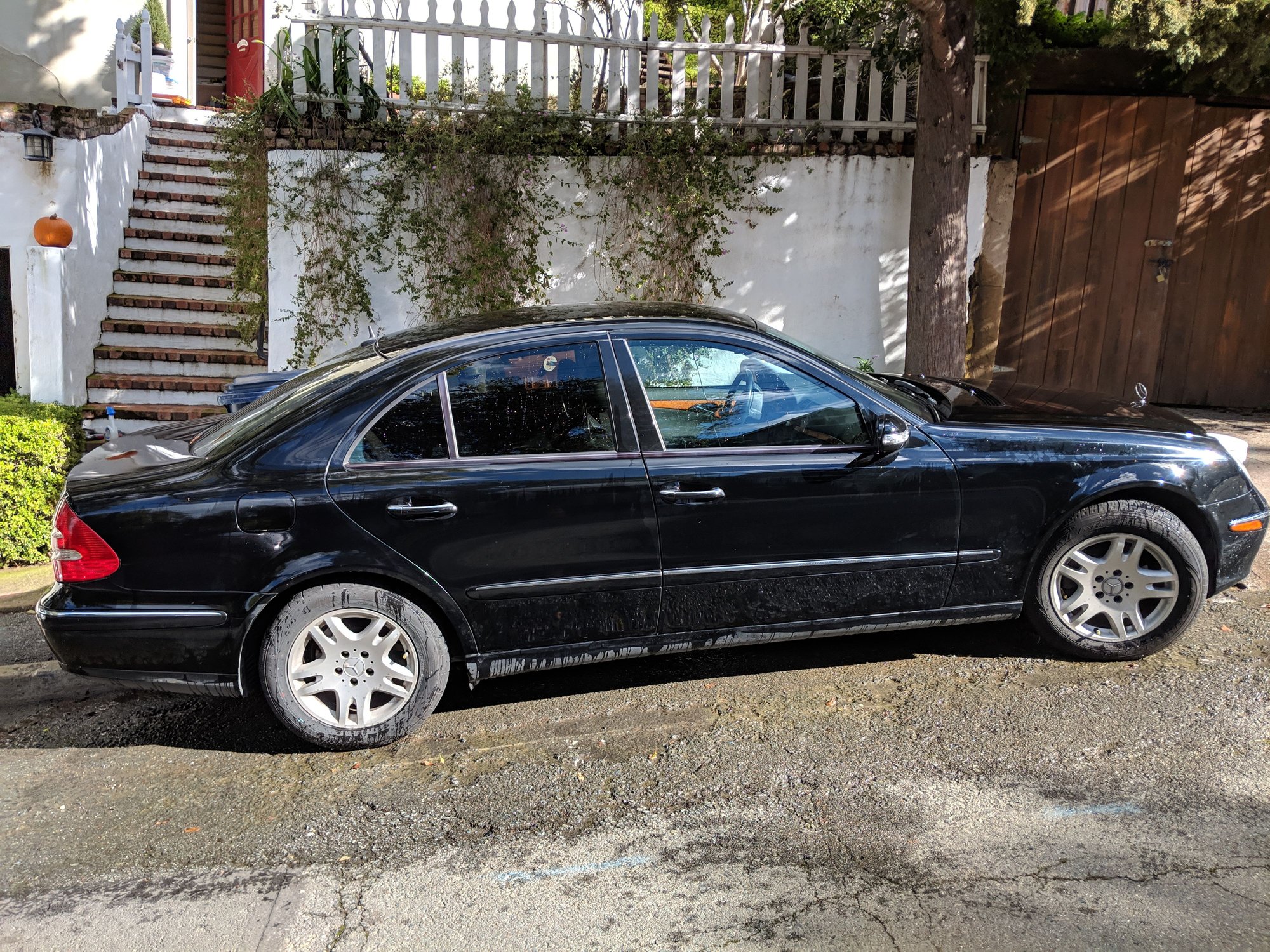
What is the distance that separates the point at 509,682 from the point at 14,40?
958 cm

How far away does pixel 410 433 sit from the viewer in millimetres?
4035

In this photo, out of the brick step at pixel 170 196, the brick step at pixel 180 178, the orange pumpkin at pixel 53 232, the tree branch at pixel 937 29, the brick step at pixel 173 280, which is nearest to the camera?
the tree branch at pixel 937 29

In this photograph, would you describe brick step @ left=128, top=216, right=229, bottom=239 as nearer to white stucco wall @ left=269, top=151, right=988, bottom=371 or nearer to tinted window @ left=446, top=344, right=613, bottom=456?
white stucco wall @ left=269, top=151, right=988, bottom=371

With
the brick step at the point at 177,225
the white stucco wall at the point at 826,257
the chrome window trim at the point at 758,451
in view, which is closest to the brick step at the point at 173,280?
the brick step at the point at 177,225

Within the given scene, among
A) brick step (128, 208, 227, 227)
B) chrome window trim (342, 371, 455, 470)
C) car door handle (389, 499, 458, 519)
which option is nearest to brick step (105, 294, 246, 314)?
brick step (128, 208, 227, 227)

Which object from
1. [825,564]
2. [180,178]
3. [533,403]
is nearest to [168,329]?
[180,178]

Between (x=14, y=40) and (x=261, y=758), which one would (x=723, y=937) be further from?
(x=14, y=40)

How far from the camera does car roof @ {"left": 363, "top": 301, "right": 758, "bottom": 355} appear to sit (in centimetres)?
432

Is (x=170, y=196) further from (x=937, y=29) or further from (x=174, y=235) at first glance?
(x=937, y=29)

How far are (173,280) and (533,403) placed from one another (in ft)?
24.1

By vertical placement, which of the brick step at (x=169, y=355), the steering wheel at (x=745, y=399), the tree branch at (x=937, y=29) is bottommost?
the brick step at (x=169, y=355)

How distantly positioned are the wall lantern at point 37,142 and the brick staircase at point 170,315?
1.54 m

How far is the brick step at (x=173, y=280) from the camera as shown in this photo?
10.0 meters

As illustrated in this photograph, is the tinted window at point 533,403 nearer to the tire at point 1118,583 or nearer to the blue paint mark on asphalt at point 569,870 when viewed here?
the blue paint mark on asphalt at point 569,870
